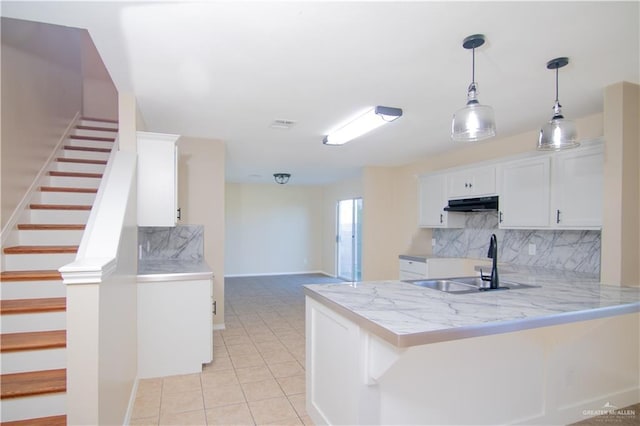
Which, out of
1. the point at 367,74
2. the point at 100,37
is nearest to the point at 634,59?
the point at 367,74

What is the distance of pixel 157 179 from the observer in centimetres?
310

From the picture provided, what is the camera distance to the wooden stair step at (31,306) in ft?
6.95

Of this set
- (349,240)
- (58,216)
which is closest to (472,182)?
(349,240)

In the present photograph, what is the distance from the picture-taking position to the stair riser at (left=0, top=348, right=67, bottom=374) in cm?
194

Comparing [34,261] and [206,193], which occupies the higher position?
[206,193]

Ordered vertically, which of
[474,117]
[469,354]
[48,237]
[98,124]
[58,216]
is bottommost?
[469,354]

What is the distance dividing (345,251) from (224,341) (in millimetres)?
4727

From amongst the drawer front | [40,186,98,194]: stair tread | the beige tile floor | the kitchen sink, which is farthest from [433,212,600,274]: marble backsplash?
[40,186,98,194]: stair tread

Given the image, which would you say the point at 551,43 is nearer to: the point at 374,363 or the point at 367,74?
the point at 367,74

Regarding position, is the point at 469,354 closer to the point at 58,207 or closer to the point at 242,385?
the point at 242,385

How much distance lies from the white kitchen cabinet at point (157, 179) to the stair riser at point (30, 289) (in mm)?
818

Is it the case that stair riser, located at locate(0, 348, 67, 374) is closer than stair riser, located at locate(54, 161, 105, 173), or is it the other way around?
stair riser, located at locate(0, 348, 67, 374)

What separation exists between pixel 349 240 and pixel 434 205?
3480mm

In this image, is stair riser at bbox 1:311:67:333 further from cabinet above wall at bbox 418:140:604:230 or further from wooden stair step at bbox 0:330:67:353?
cabinet above wall at bbox 418:140:604:230
